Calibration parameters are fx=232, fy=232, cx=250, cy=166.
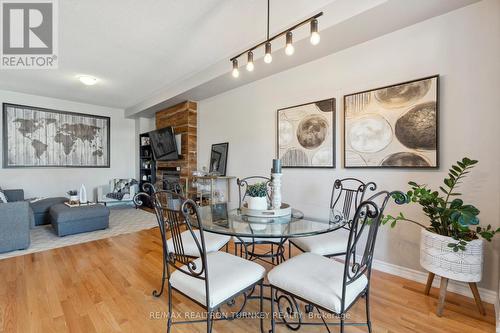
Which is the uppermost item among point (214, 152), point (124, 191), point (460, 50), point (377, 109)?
point (460, 50)

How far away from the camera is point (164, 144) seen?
523 centimetres

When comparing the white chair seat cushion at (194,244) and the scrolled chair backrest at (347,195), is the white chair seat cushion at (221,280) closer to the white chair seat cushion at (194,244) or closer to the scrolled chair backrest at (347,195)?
the white chair seat cushion at (194,244)

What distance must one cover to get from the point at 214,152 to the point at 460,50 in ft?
11.6

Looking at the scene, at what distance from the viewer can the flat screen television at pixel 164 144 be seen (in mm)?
4953

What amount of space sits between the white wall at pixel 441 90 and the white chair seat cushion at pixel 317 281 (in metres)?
0.71

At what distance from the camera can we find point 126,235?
365 centimetres

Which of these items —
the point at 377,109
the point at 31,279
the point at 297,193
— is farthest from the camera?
the point at 297,193

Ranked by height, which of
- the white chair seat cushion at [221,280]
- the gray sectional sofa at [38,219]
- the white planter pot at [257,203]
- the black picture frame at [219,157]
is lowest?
the gray sectional sofa at [38,219]

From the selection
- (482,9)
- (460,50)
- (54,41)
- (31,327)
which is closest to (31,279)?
(31,327)

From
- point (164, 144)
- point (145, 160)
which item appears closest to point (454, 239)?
point (164, 144)

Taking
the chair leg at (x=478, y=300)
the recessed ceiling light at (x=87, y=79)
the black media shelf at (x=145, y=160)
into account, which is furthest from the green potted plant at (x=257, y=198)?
the black media shelf at (x=145, y=160)

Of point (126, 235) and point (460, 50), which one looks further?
point (126, 235)

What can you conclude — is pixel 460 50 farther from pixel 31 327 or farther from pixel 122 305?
pixel 31 327

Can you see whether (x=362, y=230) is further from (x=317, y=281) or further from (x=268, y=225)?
(x=268, y=225)
